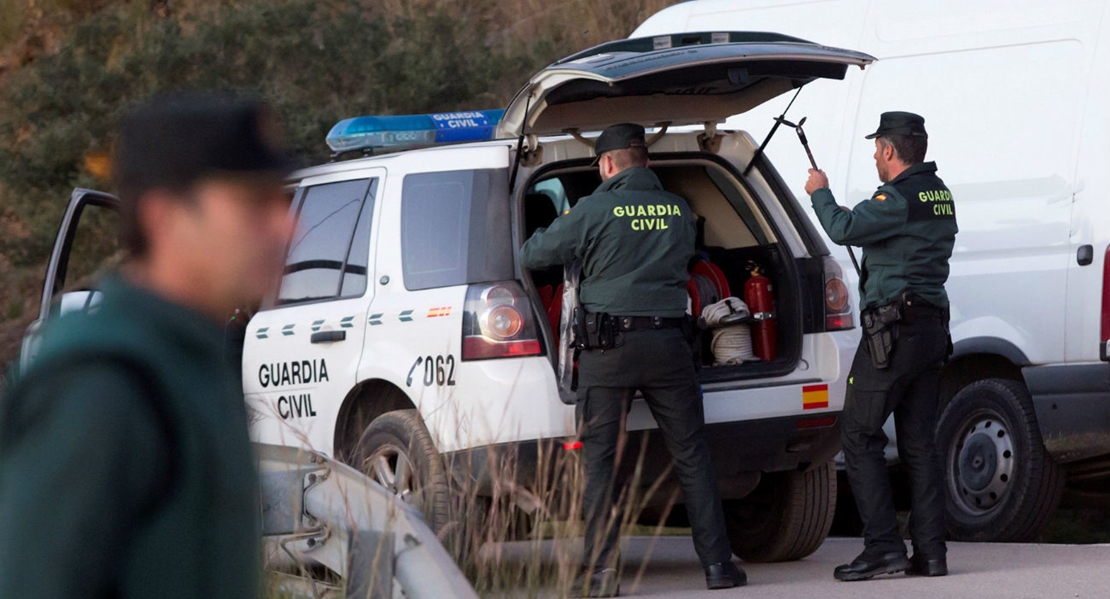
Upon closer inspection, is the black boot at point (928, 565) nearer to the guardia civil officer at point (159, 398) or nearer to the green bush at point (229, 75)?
the guardia civil officer at point (159, 398)

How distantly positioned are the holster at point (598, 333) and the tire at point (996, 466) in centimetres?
248

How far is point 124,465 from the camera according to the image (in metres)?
1.53

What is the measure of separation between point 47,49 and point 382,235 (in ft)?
46.4

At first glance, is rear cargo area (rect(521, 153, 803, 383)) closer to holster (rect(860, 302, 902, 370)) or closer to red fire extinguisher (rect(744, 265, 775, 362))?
red fire extinguisher (rect(744, 265, 775, 362))

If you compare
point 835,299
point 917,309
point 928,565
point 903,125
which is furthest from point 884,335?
point 928,565

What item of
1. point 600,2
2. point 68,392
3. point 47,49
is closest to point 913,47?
point 68,392

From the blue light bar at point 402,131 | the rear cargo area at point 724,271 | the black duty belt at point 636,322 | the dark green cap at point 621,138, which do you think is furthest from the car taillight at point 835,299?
the blue light bar at point 402,131

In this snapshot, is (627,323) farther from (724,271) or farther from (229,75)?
(229,75)

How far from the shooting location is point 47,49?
19.4m

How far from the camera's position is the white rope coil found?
6492 mm

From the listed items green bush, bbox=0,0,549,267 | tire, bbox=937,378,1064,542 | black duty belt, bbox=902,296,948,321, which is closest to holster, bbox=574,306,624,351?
black duty belt, bbox=902,296,948,321

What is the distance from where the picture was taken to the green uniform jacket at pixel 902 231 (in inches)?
252

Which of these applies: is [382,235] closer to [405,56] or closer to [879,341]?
[879,341]

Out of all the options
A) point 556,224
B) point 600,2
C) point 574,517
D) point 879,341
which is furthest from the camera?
point 600,2
